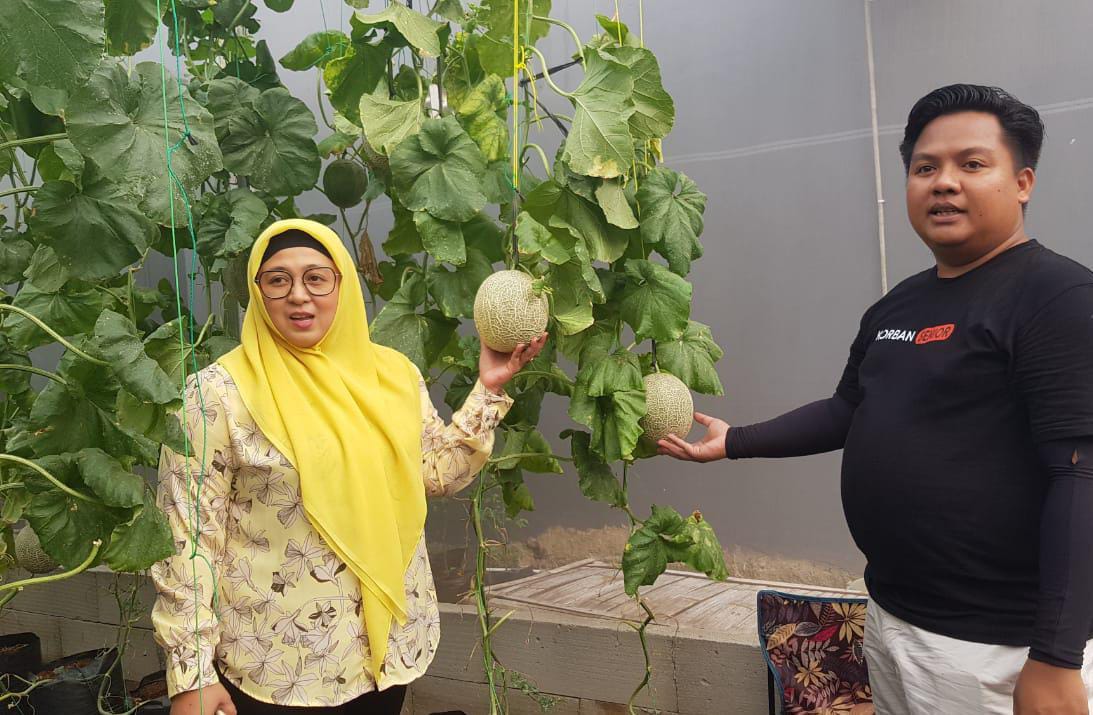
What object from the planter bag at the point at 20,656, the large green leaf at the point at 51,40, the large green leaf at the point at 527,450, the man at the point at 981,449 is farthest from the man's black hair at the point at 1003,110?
the planter bag at the point at 20,656

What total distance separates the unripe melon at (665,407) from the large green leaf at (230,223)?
98cm

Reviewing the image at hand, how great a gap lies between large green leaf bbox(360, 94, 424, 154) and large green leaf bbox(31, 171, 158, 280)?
0.81 meters

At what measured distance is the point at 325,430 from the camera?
160 centimetres

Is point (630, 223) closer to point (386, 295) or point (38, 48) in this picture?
point (386, 295)

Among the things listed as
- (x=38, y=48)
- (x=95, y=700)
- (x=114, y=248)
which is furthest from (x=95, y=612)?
(x=38, y=48)

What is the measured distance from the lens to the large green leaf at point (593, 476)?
2.19 metres

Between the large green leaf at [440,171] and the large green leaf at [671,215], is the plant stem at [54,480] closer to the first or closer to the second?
the large green leaf at [440,171]

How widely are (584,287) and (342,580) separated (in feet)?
2.46

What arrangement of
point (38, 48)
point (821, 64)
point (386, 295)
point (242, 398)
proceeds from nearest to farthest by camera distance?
1. point (38, 48)
2. point (242, 398)
3. point (386, 295)
4. point (821, 64)

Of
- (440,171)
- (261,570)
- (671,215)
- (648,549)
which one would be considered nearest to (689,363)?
(671,215)

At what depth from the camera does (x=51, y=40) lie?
0.99m

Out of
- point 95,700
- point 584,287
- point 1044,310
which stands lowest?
point 95,700

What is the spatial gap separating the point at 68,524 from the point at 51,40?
0.72m

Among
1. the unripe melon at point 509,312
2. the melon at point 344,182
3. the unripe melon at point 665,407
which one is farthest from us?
the melon at point 344,182
